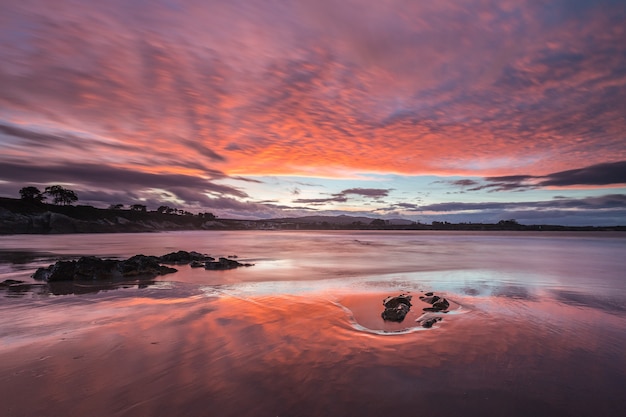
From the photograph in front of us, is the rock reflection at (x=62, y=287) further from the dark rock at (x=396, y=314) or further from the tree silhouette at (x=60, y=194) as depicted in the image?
the tree silhouette at (x=60, y=194)

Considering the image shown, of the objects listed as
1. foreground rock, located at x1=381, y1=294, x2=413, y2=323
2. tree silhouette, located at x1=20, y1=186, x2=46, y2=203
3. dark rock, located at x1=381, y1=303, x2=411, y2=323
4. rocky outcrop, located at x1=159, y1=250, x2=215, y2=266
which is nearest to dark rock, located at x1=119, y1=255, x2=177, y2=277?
rocky outcrop, located at x1=159, y1=250, x2=215, y2=266

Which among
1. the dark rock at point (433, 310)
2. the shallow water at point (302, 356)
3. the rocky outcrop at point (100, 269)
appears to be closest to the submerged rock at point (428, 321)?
the shallow water at point (302, 356)

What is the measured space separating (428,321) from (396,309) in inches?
33.4

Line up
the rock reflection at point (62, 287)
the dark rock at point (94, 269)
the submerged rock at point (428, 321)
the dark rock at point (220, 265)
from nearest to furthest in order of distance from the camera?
the submerged rock at point (428, 321) < the rock reflection at point (62, 287) < the dark rock at point (94, 269) < the dark rock at point (220, 265)

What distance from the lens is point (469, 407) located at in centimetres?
388

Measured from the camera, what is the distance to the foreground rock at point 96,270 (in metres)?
12.7

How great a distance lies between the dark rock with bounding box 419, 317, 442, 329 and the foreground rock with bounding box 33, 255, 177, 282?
12.5 m

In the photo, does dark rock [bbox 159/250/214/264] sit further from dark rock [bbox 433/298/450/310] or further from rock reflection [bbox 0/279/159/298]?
dark rock [bbox 433/298/450/310]

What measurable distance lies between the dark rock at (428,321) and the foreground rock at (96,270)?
1245 centimetres

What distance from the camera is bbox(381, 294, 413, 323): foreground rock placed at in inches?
295

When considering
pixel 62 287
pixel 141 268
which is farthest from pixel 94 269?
pixel 62 287

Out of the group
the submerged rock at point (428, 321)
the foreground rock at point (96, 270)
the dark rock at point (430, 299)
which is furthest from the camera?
the foreground rock at point (96, 270)

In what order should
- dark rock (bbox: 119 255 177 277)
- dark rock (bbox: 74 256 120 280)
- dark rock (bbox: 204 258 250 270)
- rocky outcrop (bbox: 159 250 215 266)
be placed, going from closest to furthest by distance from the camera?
1. dark rock (bbox: 74 256 120 280)
2. dark rock (bbox: 119 255 177 277)
3. dark rock (bbox: 204 258 250 270)
4. rocky outcrop (bbox: 159 250 215 266)

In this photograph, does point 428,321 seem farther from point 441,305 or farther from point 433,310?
point 441,305
